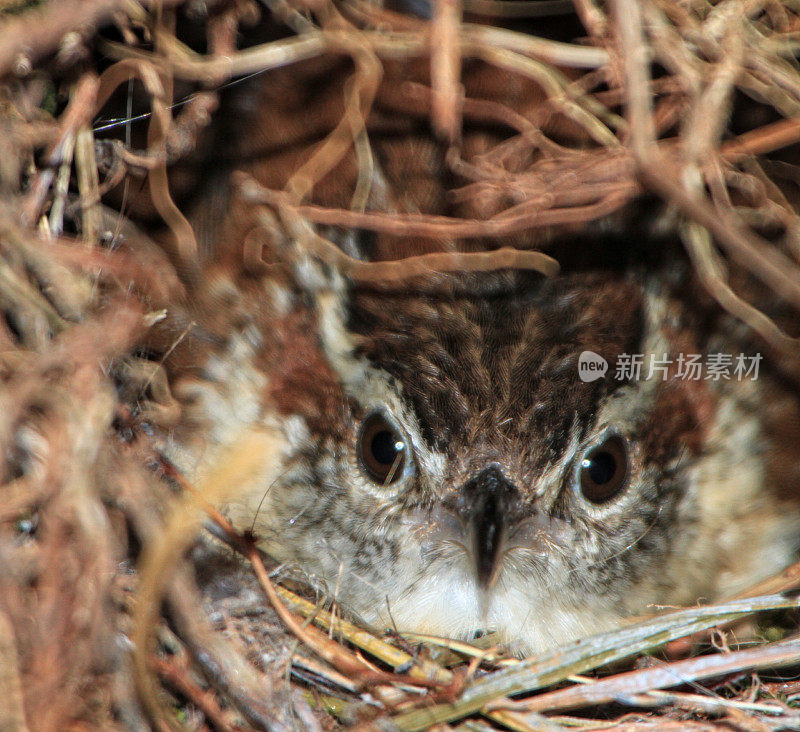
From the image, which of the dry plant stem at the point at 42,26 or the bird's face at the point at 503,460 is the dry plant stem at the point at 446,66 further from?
the dry plant stem at the point at 42,26

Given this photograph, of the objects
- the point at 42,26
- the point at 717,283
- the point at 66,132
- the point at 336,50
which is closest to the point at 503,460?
the point at 717,283

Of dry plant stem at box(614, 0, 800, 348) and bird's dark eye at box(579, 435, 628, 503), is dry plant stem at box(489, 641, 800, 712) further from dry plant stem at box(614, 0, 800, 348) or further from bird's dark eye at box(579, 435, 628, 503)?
dry plant stem at box(614, 0, 800, 348)

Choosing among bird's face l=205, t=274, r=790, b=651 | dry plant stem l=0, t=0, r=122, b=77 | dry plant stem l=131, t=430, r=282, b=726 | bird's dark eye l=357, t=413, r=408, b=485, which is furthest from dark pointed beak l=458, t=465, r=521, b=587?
dry plant stem l=0, t=0, r=122, b=77

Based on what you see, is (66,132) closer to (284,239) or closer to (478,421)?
(284,239)

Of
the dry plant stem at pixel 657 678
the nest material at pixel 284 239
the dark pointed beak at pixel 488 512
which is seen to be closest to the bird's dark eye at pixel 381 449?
the dark pointed beak at pixel 488 512

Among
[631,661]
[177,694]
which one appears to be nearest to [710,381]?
[631,661]

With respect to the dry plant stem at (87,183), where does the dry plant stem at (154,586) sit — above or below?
below

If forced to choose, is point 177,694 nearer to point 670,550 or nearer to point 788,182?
point 670,550
